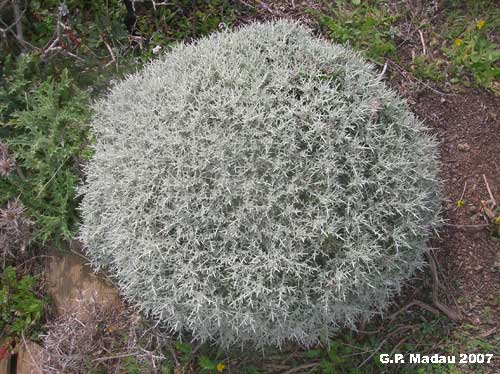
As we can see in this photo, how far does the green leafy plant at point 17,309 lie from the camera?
279 centimetres

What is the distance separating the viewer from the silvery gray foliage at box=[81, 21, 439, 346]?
Answer: 1945 millimetres

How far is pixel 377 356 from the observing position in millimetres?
2699

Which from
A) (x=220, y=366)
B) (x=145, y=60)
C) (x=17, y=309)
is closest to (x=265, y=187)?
(x=220, y=366)

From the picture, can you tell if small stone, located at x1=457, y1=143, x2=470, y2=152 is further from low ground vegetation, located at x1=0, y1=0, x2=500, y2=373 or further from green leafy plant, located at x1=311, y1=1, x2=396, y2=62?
green leafy plant, located at x1=311, y1=1, x2=396, y2=62

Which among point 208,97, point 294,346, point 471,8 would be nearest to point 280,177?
point 208,97

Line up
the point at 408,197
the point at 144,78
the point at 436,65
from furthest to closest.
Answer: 1. the point at 436,65
2. the point at 144,78
3. the point at 408,197

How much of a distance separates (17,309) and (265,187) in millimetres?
1799

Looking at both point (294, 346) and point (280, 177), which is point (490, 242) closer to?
point (294, 346)

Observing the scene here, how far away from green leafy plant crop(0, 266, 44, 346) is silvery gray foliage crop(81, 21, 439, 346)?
918 mm

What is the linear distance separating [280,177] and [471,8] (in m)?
2.17

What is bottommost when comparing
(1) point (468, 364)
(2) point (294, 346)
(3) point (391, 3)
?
(2) point (294, 346)

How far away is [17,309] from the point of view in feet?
9.20

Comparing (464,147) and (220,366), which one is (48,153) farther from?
(464,147)

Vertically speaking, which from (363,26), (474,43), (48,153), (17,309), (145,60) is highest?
(474,43)
